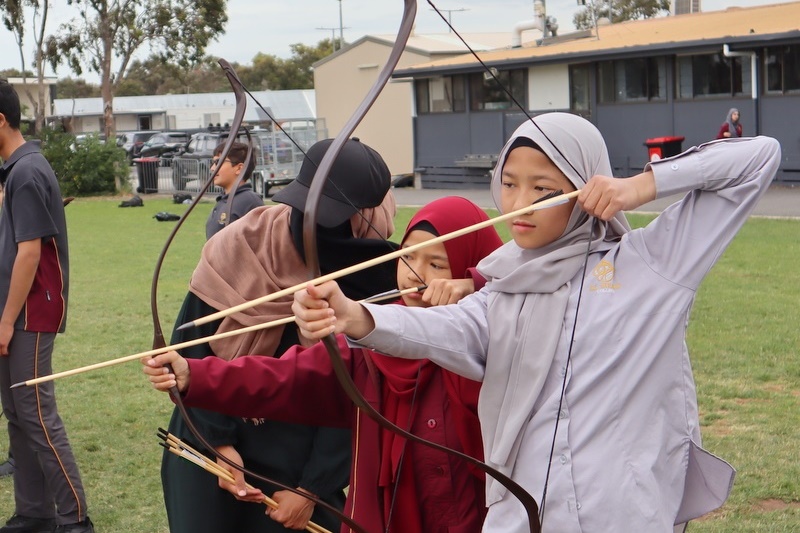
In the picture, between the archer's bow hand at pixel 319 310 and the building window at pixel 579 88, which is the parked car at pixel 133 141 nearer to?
the building window at pixel 579 88

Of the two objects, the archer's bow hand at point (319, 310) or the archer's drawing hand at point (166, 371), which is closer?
the archer's bow hand at point (319, 310)

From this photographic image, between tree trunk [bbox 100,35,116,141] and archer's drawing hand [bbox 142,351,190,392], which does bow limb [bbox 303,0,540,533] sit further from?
tree trunk [bbox 100,35,116,141]

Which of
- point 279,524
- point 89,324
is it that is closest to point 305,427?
point 279,524

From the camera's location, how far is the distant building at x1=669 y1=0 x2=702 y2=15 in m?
32.4

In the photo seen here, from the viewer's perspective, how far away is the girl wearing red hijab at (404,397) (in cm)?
251

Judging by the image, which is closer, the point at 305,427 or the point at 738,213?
the point at 738,213

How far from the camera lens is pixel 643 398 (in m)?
2.13

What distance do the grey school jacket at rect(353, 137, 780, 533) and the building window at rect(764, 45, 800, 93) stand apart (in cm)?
2152

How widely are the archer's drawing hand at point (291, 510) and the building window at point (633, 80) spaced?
2290 centimetres

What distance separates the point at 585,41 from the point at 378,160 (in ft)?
84.9

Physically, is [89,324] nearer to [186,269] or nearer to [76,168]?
[186,269]

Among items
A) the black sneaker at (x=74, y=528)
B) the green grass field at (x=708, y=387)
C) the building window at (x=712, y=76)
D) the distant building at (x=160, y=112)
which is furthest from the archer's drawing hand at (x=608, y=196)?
the distant building at (x=160, y=112)

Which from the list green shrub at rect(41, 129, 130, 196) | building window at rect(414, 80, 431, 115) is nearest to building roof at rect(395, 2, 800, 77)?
building window at rect(414, 80, 431, 115)

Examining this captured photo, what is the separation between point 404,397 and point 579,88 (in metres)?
25.1
